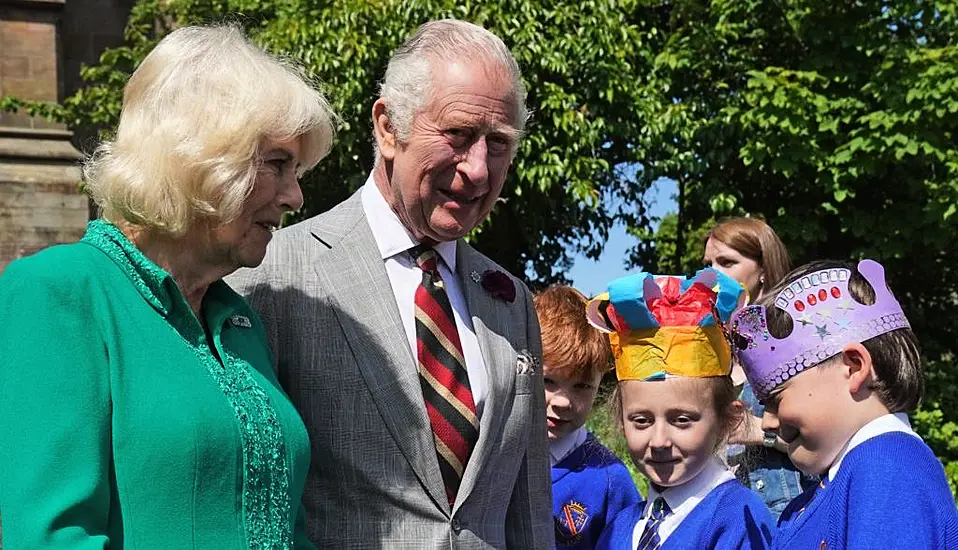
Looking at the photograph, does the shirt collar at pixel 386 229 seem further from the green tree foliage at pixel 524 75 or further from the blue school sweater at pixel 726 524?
the green tree foliage at pixel 524 75

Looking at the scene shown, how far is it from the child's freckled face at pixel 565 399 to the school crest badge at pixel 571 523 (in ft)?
0.91

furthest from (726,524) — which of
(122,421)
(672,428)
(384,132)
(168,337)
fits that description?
(122,421)

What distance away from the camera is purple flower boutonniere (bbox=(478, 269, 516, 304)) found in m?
3.44

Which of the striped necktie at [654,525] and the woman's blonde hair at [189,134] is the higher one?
the woman's blonde hair at [189,134]

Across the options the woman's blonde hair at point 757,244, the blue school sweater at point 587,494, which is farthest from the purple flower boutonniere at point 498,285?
the woman's blonde hair at point 757,244

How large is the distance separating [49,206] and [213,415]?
14939mm

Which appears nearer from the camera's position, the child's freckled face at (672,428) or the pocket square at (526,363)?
the pocket square at (526,363)

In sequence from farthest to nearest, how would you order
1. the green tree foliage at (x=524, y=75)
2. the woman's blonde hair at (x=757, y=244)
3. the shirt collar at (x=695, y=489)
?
the green tree foliage at (x=524, y=75) → the woman's blonde hair at (x=757, y=244) → the shirt collar at (x=695, y=489)

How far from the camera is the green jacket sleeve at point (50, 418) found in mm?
2188

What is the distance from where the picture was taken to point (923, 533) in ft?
8.93

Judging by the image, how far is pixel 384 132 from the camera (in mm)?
3283

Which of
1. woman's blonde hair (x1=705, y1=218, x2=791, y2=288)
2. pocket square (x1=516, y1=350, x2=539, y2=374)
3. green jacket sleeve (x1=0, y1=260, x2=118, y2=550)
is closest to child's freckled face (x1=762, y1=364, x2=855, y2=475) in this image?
pocket square (x1=516, y1=350, x2=539, y2=374)

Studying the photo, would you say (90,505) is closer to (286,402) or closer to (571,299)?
(286,402)

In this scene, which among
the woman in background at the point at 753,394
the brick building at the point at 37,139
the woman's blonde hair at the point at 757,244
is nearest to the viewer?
the woman in background at the point at 753,394
